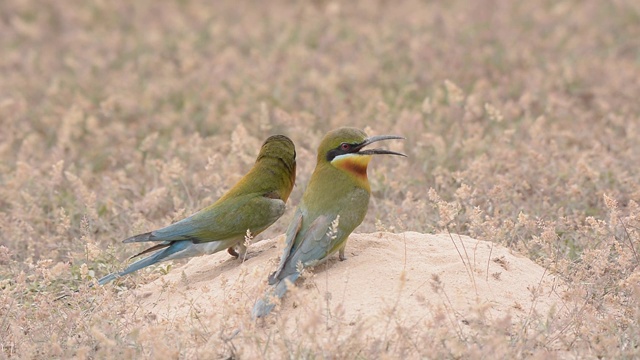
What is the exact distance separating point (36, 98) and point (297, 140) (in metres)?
2.52

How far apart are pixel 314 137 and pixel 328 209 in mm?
2678

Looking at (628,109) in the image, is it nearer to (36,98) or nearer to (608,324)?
(608,324)

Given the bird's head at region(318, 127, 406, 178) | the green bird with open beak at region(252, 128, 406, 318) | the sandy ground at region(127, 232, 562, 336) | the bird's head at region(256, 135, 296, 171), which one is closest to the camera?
the sandy ground at region(127, 232, 562, 336)

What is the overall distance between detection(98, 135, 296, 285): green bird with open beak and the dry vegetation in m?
0.30

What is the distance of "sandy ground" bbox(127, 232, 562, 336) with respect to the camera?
13.0ft

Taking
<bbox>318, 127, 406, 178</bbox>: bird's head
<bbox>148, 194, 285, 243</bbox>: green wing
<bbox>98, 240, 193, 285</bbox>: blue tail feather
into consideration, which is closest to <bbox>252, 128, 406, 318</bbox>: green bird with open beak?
<bbox>318, 127, 406, 178</bbox>: bird's head

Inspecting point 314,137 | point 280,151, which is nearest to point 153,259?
point 280,151

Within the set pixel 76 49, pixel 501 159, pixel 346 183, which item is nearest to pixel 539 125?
pixel 501 159

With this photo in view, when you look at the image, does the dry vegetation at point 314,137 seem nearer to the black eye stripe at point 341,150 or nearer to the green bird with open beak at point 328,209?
the green bird with open beak at point 328,209

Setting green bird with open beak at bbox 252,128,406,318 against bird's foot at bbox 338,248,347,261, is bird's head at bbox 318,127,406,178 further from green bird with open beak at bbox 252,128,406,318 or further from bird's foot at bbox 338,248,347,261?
bird's foot at bbox 338,248,347,261

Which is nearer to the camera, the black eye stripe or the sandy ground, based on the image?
the sandy ground

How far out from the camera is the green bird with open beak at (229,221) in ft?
15.6

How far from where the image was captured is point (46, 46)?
9.90 m

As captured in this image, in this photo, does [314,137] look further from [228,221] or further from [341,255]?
[341,255]
